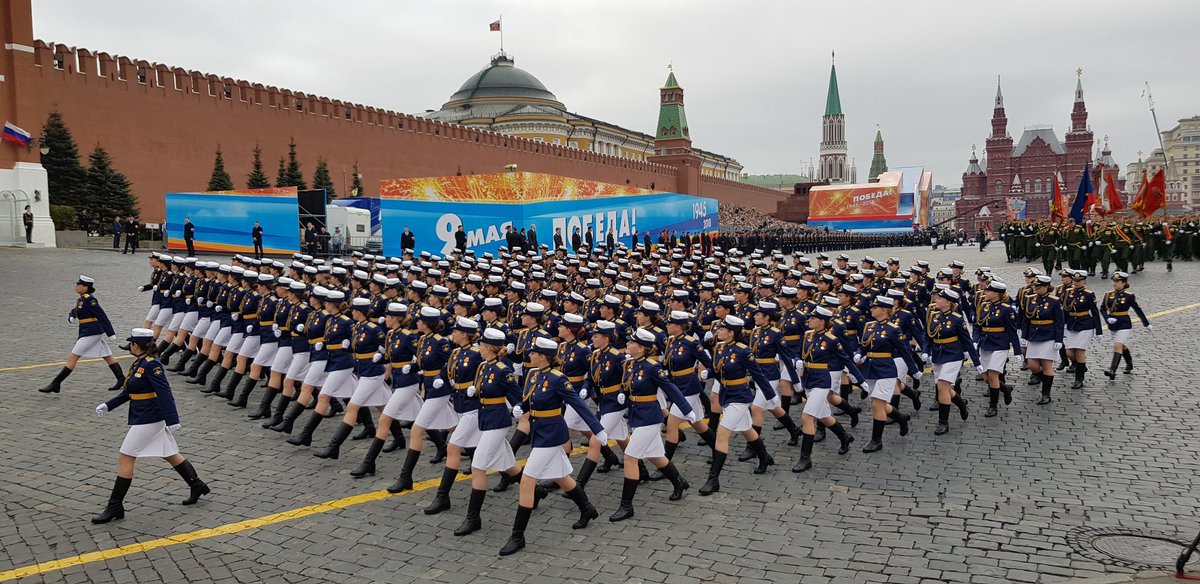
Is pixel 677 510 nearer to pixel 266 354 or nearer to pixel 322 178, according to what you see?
pixel 266 354

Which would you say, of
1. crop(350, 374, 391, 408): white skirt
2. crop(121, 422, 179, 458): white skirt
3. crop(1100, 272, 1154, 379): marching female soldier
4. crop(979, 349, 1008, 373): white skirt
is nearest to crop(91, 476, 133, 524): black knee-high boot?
crop(121, 422, 179, 458): white skirt

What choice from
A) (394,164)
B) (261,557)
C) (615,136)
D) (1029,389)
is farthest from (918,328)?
(615,136)

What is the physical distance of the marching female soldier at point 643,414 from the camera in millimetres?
7176

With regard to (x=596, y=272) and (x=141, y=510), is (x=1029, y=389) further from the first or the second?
(x=141, y=510)

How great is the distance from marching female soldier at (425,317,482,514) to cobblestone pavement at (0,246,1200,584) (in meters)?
0.27

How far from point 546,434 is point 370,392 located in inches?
110

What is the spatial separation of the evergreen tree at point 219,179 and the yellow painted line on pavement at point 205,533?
3326cm

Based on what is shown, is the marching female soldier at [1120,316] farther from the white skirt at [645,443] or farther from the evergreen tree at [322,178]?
the evergreen tree at [322,178]

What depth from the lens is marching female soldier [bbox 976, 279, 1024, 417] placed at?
1052cm

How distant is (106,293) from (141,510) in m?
15.2

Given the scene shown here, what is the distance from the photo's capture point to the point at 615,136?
9094cm

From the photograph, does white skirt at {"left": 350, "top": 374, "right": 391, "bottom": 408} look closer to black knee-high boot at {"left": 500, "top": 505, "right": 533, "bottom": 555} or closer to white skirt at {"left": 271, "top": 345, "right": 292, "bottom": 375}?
white skirt at {"left": 271, "top": 345, "right": 292, "bottom": 375}

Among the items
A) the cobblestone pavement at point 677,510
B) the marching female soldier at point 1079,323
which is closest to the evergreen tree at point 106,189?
the cobblestone pavement at point 677,510

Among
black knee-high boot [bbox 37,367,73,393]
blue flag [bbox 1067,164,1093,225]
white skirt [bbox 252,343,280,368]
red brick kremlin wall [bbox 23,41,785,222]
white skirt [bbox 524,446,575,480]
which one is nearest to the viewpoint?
white skirt [bbox 524,446,575,480]
